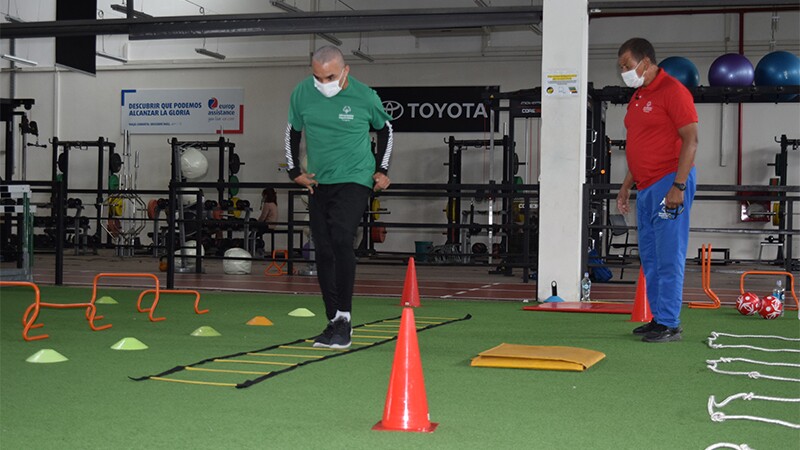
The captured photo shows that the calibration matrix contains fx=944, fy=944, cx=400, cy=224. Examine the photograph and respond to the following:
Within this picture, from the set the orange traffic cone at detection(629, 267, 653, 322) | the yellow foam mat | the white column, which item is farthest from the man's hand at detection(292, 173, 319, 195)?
the white column

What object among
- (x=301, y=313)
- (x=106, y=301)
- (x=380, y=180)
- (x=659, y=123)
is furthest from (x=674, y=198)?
(x=106, y=301)

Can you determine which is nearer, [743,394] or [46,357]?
[743,394]

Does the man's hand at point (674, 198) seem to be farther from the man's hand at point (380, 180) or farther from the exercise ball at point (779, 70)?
the exercise ball at point (779, 70)

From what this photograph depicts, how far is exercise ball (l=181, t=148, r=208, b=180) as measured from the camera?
17.2m

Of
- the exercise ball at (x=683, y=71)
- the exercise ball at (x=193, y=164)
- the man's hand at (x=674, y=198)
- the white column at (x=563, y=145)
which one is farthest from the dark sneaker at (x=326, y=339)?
the exercise ball at (x=193, y=164)

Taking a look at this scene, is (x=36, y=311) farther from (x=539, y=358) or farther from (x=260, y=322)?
(x=539, y=358)

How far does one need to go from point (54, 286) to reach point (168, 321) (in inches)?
140

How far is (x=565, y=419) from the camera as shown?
2811 millimetres

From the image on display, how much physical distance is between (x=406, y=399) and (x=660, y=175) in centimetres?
265

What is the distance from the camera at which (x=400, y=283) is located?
10.7 m

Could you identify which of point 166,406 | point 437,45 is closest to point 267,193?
point 437,45

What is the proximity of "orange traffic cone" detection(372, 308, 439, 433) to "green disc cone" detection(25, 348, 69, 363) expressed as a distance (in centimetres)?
187

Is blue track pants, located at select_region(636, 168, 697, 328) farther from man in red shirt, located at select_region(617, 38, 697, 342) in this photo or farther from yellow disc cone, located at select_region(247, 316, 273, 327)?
yellow disc cone, located at select_region(247, 316, 273, 327)

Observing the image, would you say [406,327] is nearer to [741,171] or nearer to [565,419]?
[565,419]
